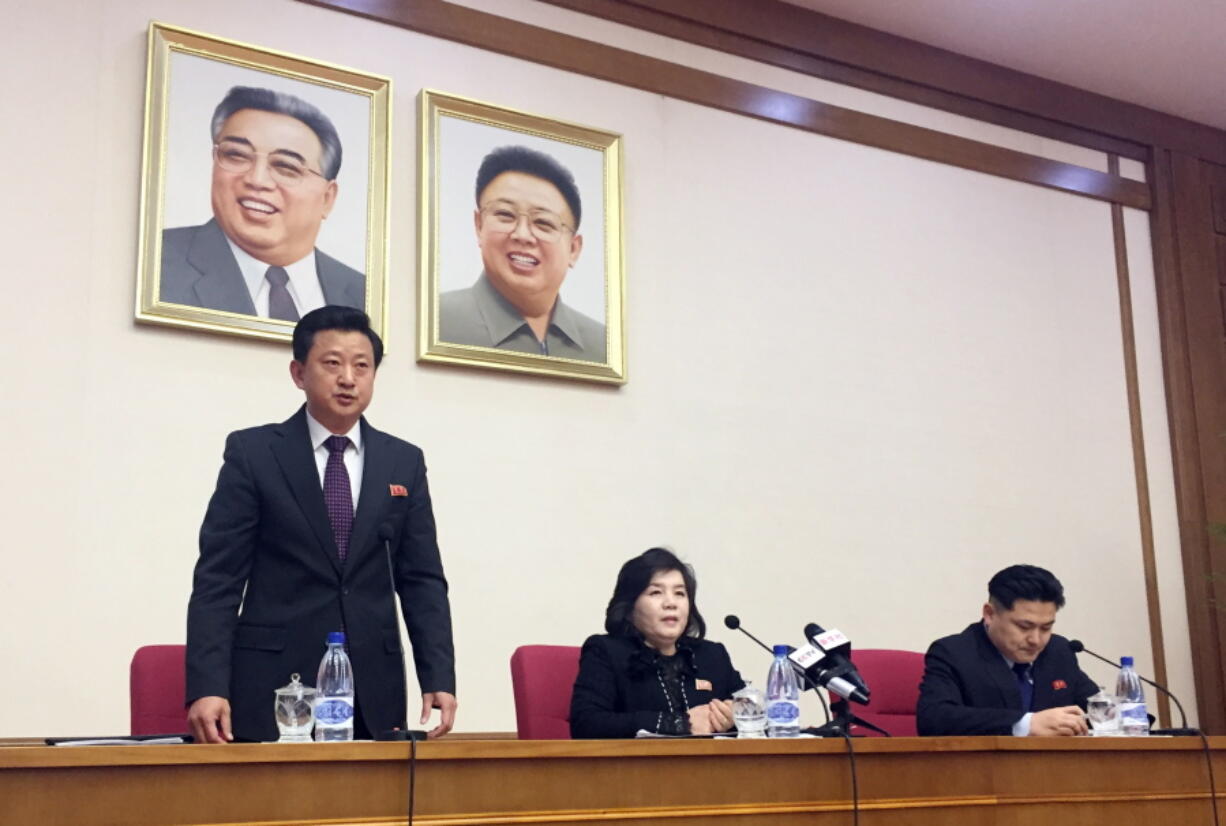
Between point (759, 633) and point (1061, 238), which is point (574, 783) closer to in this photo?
point (759, 633)

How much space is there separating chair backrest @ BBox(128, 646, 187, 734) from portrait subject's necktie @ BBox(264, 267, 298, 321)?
140 cm

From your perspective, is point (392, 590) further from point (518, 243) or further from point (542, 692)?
point (518, 243)

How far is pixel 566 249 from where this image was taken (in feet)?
15.6

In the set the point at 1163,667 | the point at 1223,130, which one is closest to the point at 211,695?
the point at 1163,667

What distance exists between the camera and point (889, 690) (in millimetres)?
4023

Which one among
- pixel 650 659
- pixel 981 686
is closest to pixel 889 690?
pixel 981 686

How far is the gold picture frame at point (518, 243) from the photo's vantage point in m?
4.50

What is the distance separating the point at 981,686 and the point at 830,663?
0.97 meters

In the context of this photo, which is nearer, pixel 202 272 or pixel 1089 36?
pixel 202 272

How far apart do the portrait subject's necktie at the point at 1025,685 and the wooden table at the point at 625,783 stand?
2.56 feet

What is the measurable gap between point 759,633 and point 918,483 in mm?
972

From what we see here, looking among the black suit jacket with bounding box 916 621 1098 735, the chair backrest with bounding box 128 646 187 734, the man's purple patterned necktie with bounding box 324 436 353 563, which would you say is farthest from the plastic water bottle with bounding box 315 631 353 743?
the black suit jacket with bounding box 916 621 1098 735

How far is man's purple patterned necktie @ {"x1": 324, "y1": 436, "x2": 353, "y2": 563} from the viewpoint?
2.73m

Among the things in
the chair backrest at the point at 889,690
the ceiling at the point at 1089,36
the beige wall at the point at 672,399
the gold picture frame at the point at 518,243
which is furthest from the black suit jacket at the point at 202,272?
the ceiling at the point at 1089,36
